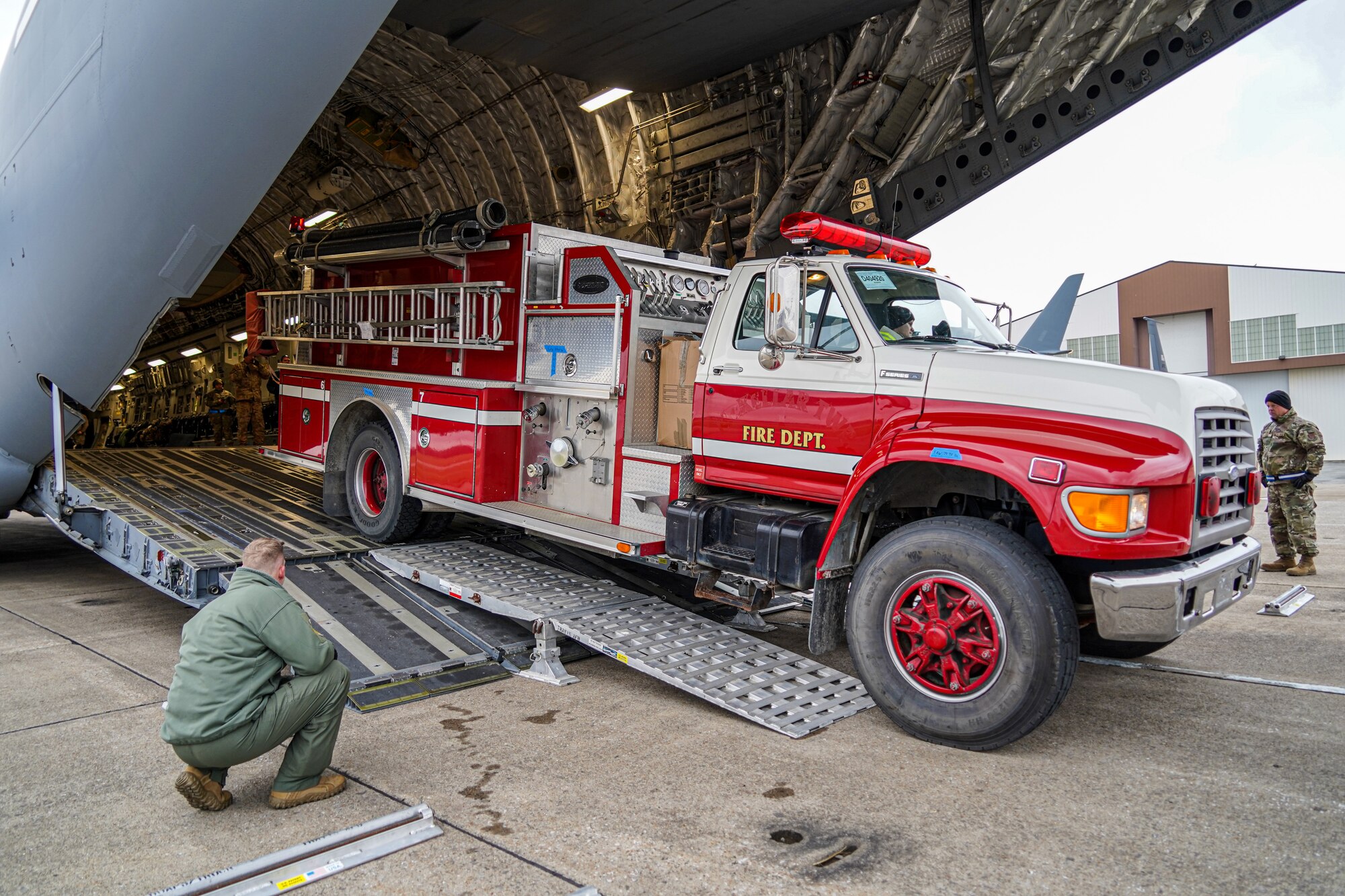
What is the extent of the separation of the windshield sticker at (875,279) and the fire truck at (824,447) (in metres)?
0.02

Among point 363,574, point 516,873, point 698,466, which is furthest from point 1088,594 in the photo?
point 363,574

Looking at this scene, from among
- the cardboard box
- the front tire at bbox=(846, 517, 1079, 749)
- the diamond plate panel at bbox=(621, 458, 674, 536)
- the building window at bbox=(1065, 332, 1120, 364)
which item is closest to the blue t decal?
the cardboard box

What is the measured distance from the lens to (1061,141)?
10.2 metres

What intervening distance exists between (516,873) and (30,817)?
199 cm

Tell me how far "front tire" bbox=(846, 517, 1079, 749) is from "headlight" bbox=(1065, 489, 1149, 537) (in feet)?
0.94

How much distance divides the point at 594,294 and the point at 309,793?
12.1ft

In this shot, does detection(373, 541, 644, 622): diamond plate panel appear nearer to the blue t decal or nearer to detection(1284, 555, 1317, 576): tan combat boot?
the blue t decal

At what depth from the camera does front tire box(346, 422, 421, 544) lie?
7.53 meters

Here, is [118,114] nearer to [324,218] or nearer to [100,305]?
[100,305]

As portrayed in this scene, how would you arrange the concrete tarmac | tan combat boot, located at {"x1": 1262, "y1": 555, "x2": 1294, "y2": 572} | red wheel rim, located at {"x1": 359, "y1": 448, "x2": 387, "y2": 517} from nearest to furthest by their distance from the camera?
the concrete tarmac < red wheel rim, located at {"x1": 359, "y1": 448, "x2": 387, "y2": 517} < tan combat boot, located at {"x1": 1262, "y1": 555, "x2": 1294, "y2": 572}

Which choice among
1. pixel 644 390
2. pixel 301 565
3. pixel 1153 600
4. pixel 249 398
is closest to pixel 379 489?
pixel 301 565

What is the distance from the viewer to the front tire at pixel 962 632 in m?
3.98

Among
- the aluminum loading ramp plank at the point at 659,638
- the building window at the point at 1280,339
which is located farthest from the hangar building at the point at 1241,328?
the aluminum loading ramp plank at the point at 659,638

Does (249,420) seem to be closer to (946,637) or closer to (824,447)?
(824,447)
